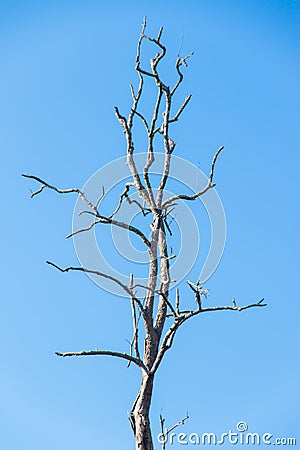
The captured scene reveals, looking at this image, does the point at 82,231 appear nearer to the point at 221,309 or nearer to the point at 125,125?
the point at 125,125

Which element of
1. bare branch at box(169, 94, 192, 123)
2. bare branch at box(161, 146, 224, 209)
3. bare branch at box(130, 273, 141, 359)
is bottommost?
bare branch at box(130, 273, 141, 359)

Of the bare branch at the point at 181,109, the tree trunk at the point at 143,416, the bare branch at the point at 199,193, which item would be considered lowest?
the tree trunk at the point at 143,416

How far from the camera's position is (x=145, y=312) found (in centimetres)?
313

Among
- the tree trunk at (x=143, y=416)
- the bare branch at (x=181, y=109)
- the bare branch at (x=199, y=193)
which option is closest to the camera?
the tree trunk at (x=143, y=416)

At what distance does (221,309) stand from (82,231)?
1021mm

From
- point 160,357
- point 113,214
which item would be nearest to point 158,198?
point 113,214

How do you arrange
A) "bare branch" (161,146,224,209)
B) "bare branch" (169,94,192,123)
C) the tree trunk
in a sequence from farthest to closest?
"bare branch" (169,94,192,123) → "bare branch" (161,146,224,209) → the tree trunk

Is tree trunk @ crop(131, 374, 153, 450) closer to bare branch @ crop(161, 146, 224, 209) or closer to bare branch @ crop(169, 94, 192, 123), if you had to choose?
bare branch @ crop(161, 146, 224, 209)

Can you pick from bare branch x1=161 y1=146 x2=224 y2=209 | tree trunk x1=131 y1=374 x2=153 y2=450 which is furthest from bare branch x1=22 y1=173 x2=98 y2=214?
tree trunk x1=131 y1=374 x2=153 y2=450

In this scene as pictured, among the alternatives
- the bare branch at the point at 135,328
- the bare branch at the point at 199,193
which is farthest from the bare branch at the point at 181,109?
the bare branch at the point at 135,328

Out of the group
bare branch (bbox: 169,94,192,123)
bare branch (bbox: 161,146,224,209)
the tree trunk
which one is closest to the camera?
the tree trunk

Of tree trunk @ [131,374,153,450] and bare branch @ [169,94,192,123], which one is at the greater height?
bare branch @ [169,94,192,123]

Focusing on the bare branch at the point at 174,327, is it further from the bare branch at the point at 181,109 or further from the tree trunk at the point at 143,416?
the bare branch at the point at 181,109

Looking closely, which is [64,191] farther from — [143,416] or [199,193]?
[143,416]
